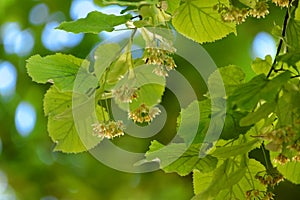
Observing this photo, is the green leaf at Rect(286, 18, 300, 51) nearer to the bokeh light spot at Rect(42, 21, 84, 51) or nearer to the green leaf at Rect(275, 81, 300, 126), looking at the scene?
the green leaf at Rect(275, 81, 300, 126)

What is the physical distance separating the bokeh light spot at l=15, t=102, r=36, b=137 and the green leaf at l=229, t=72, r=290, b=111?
1.04 metres

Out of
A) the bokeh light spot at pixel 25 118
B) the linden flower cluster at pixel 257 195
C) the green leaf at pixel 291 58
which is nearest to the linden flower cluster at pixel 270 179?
the linden flower cluster at pixel 257 195

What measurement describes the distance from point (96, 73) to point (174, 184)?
882 mm

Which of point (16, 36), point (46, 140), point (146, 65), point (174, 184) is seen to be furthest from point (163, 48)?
point (16, 36)

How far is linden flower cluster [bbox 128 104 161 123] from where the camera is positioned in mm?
438

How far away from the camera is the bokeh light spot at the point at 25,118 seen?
4.45 ft

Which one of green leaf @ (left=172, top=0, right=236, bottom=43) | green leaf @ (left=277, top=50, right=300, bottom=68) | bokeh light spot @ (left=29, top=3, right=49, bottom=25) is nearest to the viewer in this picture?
green leaf @ (left=277, top=50, right=300, bottom=68)

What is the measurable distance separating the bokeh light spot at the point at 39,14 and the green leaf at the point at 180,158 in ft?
3.48

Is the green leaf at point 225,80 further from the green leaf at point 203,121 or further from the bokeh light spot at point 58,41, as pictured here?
the bokeh light spot at point 58,41

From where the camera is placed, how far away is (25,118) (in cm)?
135

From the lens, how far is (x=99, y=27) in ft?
1.31

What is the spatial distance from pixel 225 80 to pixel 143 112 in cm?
7

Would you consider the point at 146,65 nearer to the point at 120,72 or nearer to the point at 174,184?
the point at 120,72

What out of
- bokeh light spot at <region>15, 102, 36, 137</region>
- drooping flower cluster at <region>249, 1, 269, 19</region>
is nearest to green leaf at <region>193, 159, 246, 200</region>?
drooping flower cluster at <region>249, 1, 269, 19</region>
